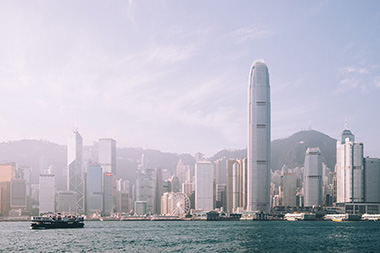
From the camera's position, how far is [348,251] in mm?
115188

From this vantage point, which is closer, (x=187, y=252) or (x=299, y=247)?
(x=187, y=252)

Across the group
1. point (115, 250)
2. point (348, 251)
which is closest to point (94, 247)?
point (115, 250)

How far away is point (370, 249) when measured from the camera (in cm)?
11906

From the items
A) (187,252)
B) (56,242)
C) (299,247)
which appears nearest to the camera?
(187,252)

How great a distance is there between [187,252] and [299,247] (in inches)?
1080

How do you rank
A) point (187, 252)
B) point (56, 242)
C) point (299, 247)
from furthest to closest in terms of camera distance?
point (56, 242) < point (299, 247) < point (187, 252)

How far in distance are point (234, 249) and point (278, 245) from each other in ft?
55.1

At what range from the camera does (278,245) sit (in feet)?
425

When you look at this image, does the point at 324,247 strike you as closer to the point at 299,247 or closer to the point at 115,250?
the point at 299,247

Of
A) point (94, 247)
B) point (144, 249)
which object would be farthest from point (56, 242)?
point (144, 249)

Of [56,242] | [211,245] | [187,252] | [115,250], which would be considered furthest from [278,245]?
[56,242]

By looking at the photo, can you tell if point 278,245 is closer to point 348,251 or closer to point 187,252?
point 348,251

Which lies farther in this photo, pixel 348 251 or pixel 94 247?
pixel 94 247

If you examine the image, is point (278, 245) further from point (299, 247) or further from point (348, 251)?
point (348, 251)
